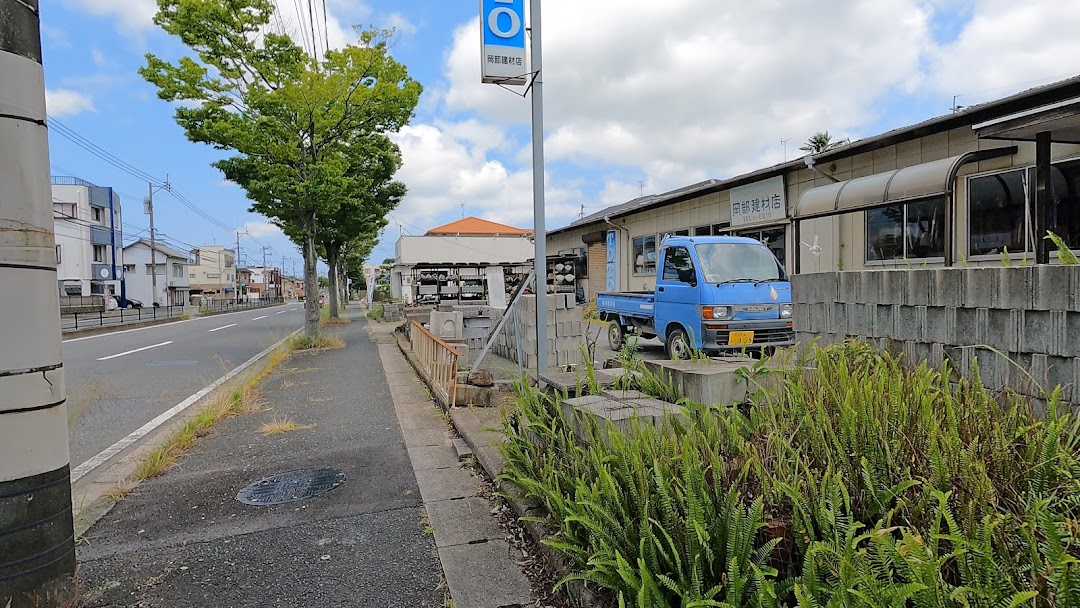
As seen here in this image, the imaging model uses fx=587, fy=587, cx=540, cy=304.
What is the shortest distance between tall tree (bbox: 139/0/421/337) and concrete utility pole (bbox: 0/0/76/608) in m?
11.4

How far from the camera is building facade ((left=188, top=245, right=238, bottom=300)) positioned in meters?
88.7

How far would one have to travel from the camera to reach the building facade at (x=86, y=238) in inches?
1858

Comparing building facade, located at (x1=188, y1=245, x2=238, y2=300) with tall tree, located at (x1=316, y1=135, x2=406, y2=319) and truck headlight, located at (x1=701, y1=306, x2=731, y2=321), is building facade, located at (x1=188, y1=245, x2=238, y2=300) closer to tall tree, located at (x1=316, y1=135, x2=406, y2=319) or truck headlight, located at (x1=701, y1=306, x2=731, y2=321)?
tall tree, located at (x1=316, y1=135, x2=406, y2=319)

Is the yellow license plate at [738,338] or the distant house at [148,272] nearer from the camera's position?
the yellow license plate at [738,338]

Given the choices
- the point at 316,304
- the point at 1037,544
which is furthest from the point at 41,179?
the point at 316,304

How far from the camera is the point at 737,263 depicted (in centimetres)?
877

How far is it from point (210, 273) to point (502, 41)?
10080 cm

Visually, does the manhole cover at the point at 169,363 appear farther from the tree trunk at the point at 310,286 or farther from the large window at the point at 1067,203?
the large window at the point at 1067,203

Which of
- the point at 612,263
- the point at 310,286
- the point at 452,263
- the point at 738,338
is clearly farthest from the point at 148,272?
the point at 738,338

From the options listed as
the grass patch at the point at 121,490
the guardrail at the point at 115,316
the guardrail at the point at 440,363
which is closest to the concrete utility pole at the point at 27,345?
the grass patch at the point at 121,490

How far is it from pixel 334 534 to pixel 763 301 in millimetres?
6580

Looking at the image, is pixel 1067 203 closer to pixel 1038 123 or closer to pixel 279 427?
pixel 1038 123

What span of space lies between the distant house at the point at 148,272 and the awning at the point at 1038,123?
68.2m

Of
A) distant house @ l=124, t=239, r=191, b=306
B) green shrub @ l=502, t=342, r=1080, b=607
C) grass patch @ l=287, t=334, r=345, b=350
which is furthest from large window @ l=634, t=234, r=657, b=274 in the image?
distant house @ l=124, t=239, r=191, b=306
